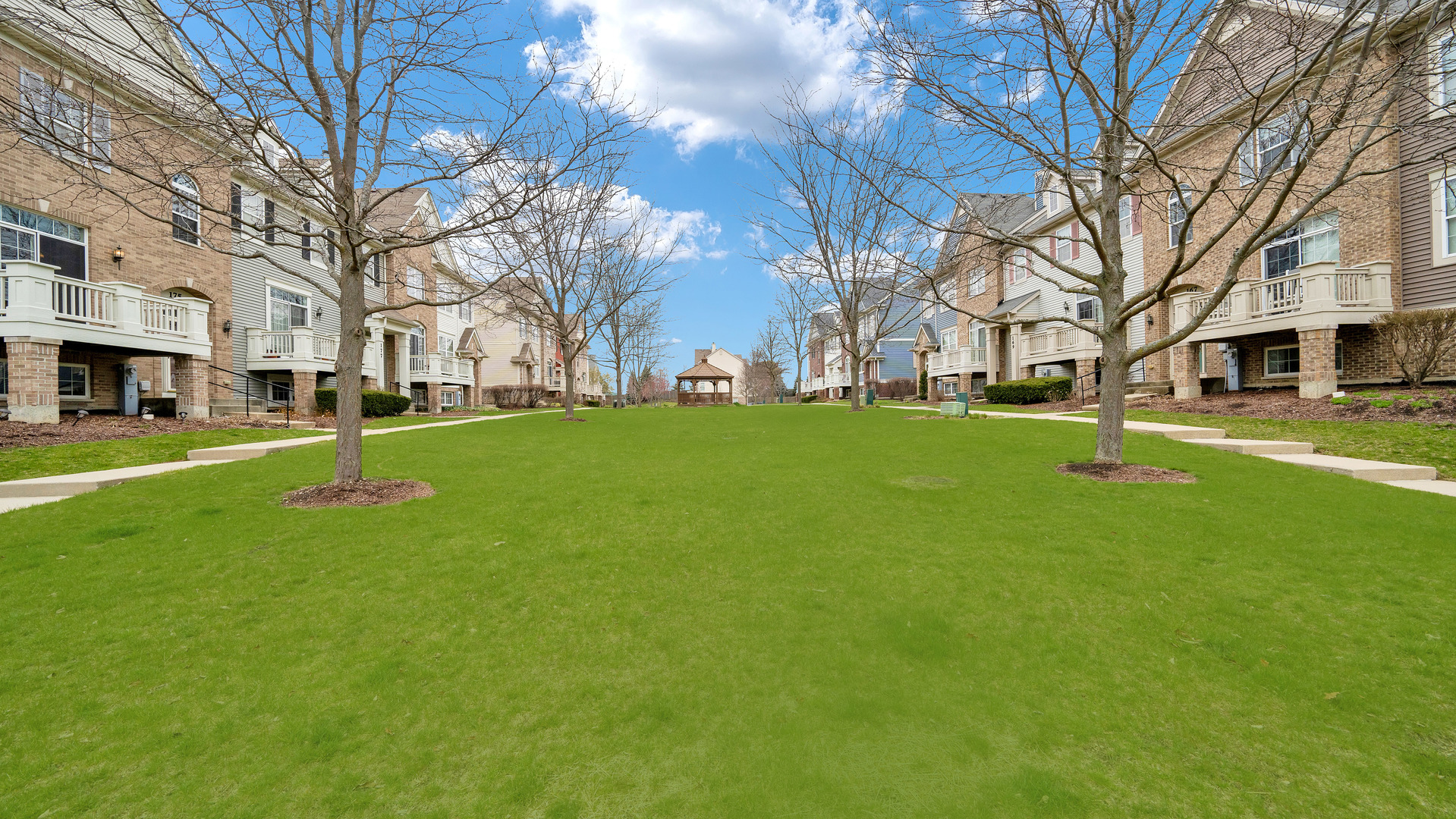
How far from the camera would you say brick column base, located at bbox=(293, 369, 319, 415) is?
58.6 ft

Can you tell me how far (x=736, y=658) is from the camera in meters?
3.15

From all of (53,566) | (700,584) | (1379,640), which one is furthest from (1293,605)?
(53,566)

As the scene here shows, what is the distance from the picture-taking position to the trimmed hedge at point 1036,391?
2088cm

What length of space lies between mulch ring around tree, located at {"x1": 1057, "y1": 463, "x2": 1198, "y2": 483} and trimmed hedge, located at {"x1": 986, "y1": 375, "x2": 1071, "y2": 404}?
1475cm

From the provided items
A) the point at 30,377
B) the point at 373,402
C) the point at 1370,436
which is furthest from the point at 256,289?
the point at 1370,436

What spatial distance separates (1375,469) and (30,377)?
2136cm

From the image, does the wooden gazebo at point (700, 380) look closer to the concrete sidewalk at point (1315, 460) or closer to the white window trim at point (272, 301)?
A: the white window trim at point (272, 301)

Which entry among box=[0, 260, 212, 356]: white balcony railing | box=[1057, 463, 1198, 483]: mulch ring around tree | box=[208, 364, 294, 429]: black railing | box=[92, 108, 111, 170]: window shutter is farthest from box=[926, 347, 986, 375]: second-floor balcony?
box=[0, 260, 212, 356]: white balcony railing

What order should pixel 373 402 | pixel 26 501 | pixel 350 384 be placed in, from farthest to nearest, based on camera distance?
pixel 373 402 → pixel 350 384 → pixel 26 501

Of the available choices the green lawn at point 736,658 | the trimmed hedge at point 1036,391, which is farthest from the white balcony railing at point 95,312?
the trimmed hedge at point 1036,391

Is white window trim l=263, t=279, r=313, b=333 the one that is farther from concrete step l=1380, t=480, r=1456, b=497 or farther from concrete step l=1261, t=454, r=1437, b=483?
concrete step l=1380, t=480, r=1456, b=497

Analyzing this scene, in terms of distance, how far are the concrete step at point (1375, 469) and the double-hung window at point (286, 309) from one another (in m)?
24.7

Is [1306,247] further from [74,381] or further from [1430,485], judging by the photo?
[74,381]

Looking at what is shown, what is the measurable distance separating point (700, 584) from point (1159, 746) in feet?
8.60
